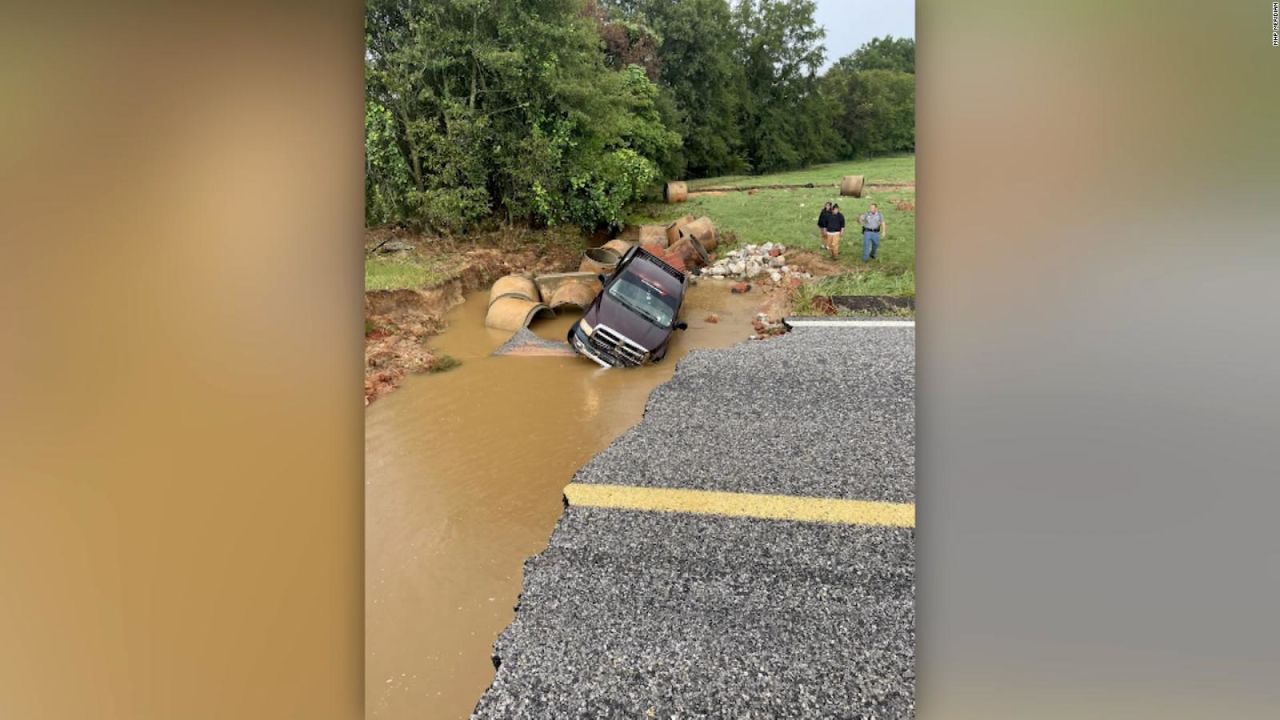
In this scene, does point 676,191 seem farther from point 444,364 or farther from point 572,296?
point 444,364

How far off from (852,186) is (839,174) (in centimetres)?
15

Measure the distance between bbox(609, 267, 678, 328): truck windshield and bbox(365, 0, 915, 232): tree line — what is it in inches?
60.6

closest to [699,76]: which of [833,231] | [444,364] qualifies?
[833,231]

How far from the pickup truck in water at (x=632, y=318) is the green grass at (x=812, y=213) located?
1.07 meters

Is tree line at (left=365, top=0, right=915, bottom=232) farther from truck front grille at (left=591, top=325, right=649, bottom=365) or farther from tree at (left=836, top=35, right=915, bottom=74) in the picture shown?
truck front grille at (left=591, top=325, right=649, bottom=365)

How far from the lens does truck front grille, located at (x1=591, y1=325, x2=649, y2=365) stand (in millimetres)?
5719

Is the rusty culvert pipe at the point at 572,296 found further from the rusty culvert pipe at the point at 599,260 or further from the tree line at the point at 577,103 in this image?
the tree line at the point at 577,103

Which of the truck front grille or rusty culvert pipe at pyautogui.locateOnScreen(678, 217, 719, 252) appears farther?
rusty culvert pipe at pyautogui.locateOnScreen(678, 217, 719, 252)

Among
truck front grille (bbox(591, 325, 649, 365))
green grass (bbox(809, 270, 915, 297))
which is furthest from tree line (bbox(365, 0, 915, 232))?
A: truck front grille (bbox(591, 325, 649, 365))

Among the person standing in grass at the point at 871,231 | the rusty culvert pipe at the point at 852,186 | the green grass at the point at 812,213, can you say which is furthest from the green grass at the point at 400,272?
the person standing in grass at the point at 871,231

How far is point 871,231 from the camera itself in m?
6.12
